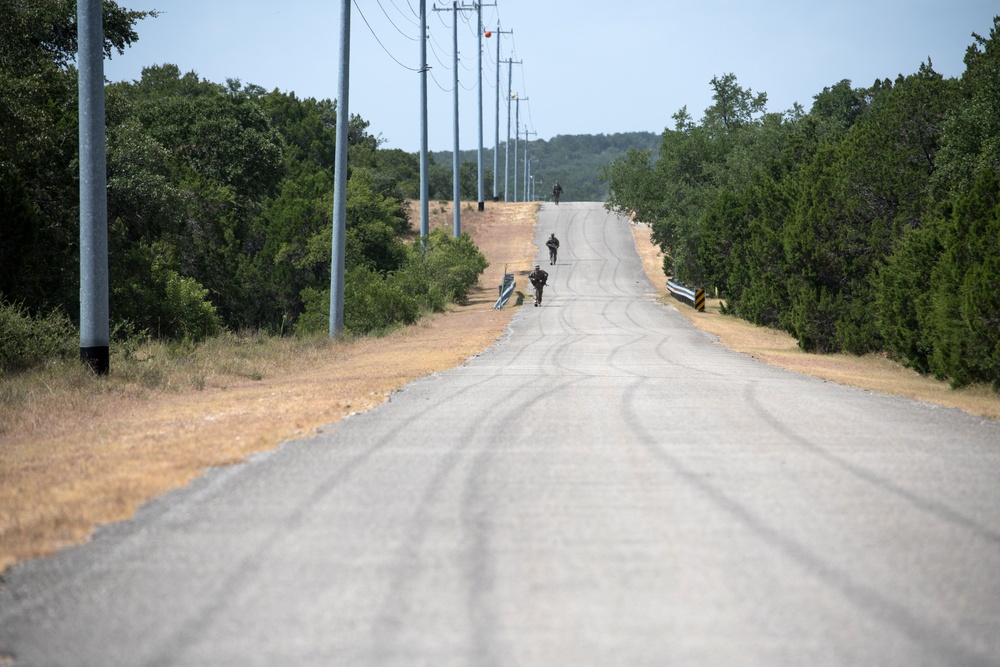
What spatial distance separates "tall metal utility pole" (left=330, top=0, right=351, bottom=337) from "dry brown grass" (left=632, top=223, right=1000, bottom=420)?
1136cm

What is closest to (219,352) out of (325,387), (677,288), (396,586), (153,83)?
(325,387)

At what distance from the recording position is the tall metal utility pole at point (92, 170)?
16000 millimetres

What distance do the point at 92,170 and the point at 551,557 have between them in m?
13.1

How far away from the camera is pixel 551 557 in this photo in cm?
556

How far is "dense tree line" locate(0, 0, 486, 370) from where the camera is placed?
2302cm

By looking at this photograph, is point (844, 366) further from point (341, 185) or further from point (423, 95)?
point (423, 95)

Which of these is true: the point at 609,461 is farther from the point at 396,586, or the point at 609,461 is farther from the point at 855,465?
the point at 396,586

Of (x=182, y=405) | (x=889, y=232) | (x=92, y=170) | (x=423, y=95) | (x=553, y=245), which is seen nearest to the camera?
(x=182, y=405)

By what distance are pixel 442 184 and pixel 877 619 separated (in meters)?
133

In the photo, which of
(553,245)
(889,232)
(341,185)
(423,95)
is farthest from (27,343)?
(553,245)

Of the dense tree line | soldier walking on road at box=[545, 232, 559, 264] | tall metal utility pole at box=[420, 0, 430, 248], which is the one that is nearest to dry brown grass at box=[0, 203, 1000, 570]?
the dense tree line

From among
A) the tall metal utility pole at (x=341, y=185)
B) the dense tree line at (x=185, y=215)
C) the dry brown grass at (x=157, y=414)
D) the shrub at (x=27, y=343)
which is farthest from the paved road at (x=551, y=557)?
the tall metal utility pole at (x=341, y=185)

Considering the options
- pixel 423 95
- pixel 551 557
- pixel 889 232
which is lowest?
pixel 551 557

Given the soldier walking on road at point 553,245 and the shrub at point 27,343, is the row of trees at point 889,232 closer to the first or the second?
the shrub at point 27,343
